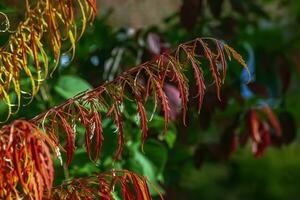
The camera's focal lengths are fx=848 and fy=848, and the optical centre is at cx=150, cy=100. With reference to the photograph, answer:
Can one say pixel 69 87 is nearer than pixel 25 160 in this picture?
No

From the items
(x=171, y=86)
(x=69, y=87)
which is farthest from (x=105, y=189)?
(x=171, y=86)

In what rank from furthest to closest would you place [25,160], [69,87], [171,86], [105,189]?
[171,86] → [69,87] → [105,189] → [25,160]

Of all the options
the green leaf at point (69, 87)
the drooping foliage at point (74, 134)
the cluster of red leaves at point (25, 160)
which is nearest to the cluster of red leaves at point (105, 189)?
the drooping foliage at point (74, 134)

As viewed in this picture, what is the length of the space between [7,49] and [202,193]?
190 inches

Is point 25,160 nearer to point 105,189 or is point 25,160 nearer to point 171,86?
point 105,189

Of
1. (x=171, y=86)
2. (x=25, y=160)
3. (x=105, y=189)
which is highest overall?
(x=25, y=160)

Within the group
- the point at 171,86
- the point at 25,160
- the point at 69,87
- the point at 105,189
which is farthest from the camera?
the point at 171,86

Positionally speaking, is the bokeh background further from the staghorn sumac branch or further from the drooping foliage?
the staghorn sumac branch

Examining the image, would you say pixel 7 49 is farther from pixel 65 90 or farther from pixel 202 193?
pixel 202 193

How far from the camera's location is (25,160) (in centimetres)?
123

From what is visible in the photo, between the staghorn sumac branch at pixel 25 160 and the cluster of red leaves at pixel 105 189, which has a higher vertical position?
the staghorn sumac branch at pixel 25 160

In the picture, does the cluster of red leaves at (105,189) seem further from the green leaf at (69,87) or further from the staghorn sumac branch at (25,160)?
the green leaf at (69,87)

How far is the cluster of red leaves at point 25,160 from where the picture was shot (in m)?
1.19

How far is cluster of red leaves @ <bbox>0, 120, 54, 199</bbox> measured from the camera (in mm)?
1191
